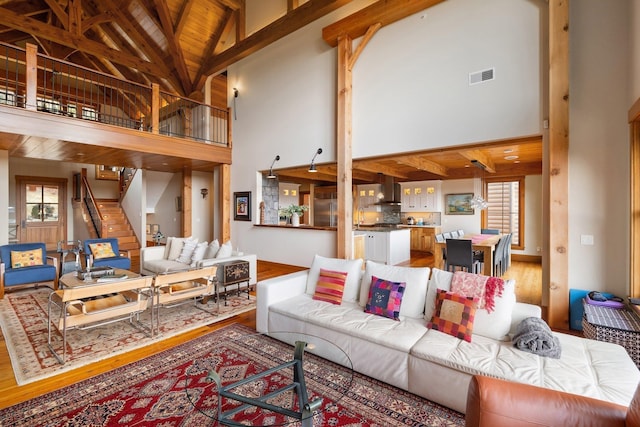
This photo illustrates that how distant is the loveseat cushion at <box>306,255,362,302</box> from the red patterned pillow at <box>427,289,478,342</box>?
913 mm

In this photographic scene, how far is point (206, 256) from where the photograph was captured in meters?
5.27

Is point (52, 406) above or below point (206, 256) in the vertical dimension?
below

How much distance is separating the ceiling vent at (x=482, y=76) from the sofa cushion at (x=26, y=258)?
7.57 metres

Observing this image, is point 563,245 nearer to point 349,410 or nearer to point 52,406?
point 349,410

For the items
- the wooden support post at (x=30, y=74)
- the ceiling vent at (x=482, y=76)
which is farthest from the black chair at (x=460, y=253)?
the wooden support post at (x=30, y=74)

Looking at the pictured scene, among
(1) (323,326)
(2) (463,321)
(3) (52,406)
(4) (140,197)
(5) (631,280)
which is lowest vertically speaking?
(3) (52,406)

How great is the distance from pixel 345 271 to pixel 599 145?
314 cm

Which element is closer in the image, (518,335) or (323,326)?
(518,335)

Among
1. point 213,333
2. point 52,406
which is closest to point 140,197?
point 213,333

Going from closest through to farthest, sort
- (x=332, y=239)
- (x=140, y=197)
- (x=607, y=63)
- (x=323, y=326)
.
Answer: (x=323, y=326)
(x=607, y=63)
(x=332, y=239)
(x=140, y=197)

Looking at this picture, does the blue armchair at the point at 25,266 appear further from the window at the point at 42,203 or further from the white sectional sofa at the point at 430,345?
the window at the point at 42,203

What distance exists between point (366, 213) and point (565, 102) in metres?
7.29

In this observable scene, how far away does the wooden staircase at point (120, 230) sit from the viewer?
28.0 feet

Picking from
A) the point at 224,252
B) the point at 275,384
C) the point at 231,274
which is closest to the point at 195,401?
the point at 275,384
